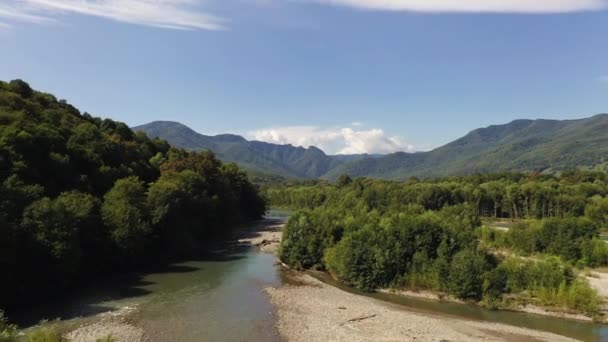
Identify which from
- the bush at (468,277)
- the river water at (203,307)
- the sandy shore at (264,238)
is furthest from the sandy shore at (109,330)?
the sandy shore at (264,238)

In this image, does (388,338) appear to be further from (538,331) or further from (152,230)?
(152,230)

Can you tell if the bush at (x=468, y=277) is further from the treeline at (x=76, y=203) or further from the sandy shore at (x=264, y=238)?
the treeline at (x=76, y=203)

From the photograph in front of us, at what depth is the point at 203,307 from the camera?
134ft

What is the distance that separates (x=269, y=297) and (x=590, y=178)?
186 metres

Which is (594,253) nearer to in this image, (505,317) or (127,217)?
(505,317)

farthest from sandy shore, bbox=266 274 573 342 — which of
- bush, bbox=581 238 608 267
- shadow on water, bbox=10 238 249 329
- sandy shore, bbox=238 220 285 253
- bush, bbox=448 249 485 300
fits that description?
bush, bbox=581 238 608 267

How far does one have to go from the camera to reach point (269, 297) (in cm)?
4566

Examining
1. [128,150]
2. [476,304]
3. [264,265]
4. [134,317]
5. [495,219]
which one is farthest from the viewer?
[495,219]

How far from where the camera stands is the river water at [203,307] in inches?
1375

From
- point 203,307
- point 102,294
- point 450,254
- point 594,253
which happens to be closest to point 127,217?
point 102,294

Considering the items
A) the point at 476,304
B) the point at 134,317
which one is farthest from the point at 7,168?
the point at 476,304

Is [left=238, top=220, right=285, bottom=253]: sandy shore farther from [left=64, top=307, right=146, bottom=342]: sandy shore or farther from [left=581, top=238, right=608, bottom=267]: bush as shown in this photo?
[left=581, top=238, right=608, bottom=267]: bush

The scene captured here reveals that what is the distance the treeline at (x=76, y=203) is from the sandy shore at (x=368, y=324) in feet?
70.2

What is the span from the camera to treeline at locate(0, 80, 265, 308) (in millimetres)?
39000
